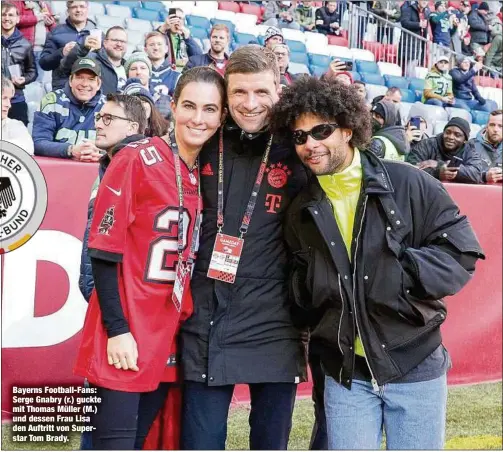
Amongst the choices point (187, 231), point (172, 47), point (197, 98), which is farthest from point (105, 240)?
point (172, 47)

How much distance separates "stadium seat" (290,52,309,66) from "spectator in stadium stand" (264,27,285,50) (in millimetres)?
540

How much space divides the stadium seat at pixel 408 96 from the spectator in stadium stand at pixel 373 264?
16.2 ft

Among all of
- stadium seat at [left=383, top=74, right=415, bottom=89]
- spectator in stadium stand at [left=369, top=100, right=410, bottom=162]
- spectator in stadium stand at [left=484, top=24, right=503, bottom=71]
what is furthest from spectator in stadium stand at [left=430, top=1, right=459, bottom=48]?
spectator in stadium stand at [left=369, top=100, right=410, bottom=162]

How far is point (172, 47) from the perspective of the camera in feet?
18.9

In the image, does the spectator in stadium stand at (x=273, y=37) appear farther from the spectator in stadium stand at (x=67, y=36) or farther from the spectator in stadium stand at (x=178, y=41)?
the spectator in stadium stand at (x=67, y=36)

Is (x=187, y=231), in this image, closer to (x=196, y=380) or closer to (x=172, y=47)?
(x=196, y=380)

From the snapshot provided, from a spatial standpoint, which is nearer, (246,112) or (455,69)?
(246,112)

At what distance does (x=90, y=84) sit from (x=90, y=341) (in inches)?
87.7

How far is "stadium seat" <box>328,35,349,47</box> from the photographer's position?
22.2 feet

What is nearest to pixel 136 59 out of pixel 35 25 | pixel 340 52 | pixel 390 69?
pixel 35 25

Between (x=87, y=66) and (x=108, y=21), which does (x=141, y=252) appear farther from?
(x=108, y=21)

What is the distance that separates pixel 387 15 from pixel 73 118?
3.96m

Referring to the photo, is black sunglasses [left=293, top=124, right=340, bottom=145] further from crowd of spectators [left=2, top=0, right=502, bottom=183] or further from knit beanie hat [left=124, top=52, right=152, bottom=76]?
knit beanie hat [left=124, top=52, right=152, bottom=76]

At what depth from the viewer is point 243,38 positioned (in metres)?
6.39
